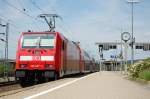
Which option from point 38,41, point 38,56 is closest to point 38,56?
point 38,56

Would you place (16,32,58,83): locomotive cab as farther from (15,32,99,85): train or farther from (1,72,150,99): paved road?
(1,72,150,99): paved road

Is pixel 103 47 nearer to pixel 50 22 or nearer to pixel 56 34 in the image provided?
pixel 50 22

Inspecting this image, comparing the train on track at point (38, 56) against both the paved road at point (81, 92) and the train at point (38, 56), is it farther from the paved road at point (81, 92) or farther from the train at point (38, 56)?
the paved road at point (81, 92)

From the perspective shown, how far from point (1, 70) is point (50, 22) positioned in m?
19.5

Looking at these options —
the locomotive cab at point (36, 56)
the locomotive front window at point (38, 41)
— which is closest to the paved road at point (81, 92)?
the locomotive cab at point (36, 56)

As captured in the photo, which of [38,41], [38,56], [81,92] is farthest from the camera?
[38,41]

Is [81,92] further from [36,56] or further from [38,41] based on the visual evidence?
[38,41]

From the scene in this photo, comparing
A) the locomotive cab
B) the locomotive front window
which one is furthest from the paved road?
the locomotive front window

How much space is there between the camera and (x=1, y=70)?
53.2m

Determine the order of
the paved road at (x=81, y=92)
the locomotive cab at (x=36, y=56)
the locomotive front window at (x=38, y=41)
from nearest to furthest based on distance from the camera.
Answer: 1. the paved road at (x=81, y=92)
2. the locomotive cab at (x=36, y=56)
3. the locomotive front window at (x=38, y=41)

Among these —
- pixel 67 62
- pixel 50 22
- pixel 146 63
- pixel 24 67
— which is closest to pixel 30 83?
pixel 24 67

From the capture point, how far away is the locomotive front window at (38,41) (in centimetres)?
2741

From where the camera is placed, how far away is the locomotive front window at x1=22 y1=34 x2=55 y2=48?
27.4m

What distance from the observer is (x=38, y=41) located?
2753 centimetres
